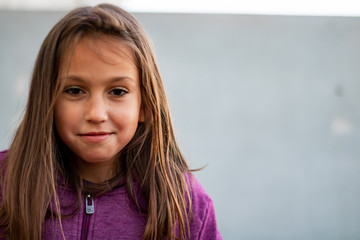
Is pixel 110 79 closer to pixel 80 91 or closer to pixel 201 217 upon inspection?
pixel 80 91

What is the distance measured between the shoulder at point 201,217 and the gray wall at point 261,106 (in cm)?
99

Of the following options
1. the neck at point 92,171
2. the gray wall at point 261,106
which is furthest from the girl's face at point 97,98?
the gray wall at point 261,106

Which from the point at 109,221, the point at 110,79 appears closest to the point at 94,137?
the point at 110,79

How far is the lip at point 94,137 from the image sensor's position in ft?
3.73

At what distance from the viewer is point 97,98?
1.12 metres

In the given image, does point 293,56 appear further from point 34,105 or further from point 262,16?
point 34,105

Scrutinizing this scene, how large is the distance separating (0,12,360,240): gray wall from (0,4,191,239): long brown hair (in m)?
1.01

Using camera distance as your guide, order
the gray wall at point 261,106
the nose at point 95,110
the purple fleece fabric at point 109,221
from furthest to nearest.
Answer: the gray wall at point 261,106, the purple fleece fabric at point 109,221, the nose at point 95,110

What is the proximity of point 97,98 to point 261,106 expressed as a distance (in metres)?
1.40

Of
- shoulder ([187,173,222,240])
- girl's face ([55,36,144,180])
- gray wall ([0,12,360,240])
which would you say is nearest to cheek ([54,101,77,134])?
girl's face ([55,36,144,180])

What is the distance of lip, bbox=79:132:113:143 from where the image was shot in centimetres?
114

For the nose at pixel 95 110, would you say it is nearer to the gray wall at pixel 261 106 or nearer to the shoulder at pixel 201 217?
the shoulder at pixel 201 217

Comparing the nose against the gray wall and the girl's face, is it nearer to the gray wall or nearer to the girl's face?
the girl's face

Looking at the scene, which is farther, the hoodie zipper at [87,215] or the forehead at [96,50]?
the hoodie zipper at [87,215]
